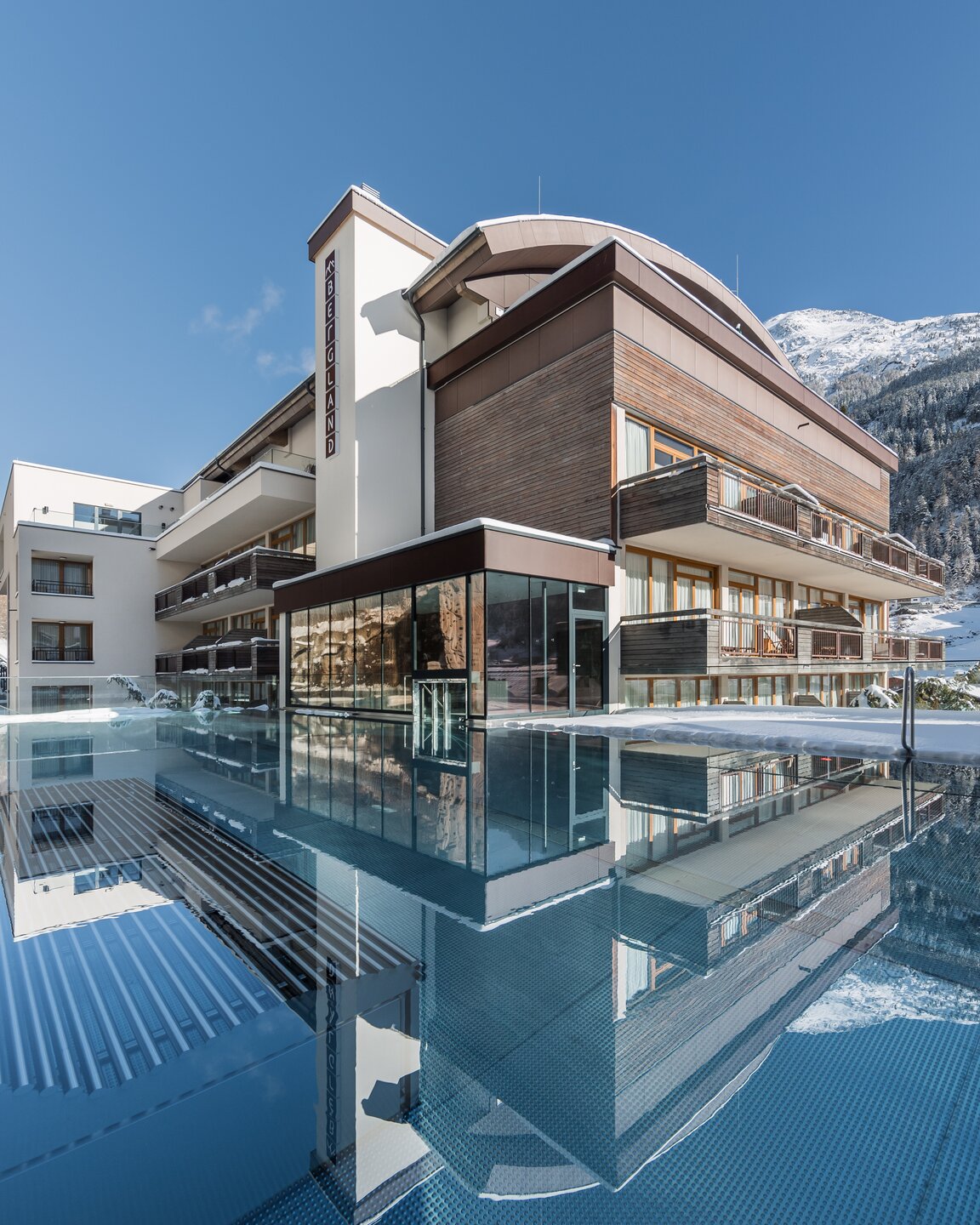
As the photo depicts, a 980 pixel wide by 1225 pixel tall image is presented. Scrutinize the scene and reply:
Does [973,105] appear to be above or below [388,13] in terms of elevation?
above

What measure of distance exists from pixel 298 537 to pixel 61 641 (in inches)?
534

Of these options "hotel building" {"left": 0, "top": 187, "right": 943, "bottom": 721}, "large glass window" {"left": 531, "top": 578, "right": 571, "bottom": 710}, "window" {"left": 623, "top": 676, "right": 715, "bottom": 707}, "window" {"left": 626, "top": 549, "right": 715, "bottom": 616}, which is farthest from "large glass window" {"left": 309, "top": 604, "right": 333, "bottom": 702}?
"window" {"left": 626, "top": 549, "right": 715, "bottom": 616}

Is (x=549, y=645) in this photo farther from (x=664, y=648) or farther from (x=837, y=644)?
(x=837, y=644)

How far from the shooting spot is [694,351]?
48.2ft

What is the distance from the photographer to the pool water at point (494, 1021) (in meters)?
1.36

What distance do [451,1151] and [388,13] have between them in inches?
906

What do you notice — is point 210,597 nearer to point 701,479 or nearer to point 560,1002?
point 701,479

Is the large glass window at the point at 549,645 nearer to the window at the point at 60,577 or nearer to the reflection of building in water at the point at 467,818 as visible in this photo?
the reflection of building in water at the point at 467,818

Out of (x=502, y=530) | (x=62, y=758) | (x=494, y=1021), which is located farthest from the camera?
(x=502, y=530)

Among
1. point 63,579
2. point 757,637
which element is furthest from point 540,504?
point 63,579

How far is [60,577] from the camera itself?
26.4 m

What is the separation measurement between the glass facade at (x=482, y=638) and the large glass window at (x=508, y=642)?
0.05 feet

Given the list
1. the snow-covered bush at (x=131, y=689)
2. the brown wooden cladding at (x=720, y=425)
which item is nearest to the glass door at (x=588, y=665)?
the brown wooden cladding at (x=720, y=425)

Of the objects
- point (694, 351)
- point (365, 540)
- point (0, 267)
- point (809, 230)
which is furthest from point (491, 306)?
point (809, 230)
